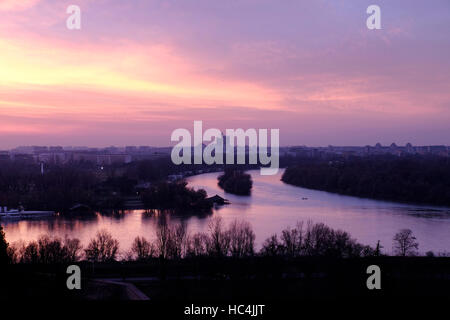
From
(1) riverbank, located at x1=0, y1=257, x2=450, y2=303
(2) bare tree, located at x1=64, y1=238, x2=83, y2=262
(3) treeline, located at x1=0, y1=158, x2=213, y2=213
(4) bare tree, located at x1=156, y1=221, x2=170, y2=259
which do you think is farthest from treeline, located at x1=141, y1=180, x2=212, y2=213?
(1) riverbank, located at x1=0, y1=257, x2=450, y2=303

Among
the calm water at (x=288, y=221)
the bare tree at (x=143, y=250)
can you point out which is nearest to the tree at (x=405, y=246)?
the calm water at (x=288, y=221)

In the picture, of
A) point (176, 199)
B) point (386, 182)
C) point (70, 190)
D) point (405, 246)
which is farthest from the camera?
point (386, 182)

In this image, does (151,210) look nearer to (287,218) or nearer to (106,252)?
(287,218)

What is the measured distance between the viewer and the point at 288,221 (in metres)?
5.94

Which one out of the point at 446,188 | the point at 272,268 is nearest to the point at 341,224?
the point at 272,268

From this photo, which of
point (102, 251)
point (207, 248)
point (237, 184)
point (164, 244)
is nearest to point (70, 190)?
point (237, 184)

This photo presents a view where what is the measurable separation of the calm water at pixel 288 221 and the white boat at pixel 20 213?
0.97ft

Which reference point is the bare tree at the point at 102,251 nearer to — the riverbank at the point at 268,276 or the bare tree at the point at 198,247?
the riverbank at the point at 268,276

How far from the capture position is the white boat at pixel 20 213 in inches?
255

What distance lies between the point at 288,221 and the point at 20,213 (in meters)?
3.95

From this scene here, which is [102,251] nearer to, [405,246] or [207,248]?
[207,248]

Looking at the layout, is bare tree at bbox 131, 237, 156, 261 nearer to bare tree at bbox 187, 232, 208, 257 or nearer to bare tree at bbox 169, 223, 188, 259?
bare tree at bbox 169, 223, 188, 259

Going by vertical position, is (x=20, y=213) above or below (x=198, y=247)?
below
